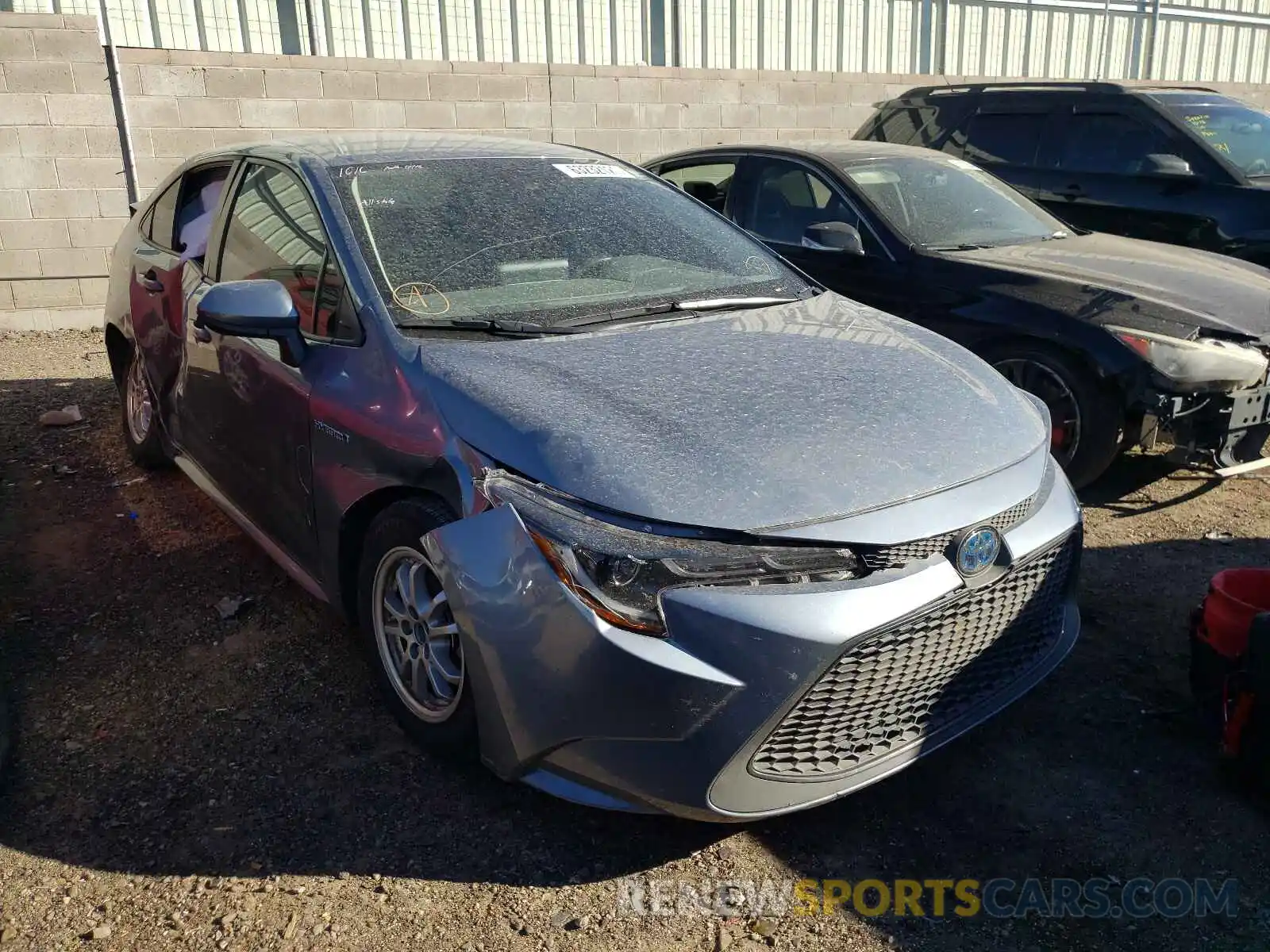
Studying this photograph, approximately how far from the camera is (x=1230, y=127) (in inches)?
303

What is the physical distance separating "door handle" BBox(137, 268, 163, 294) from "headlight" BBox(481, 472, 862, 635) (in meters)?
2.86

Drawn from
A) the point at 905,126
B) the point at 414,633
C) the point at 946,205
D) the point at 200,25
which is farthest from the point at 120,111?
the point at 414,633

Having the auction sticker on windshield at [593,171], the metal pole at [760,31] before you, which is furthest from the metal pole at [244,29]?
the auction sticker on windshield at [593,171]

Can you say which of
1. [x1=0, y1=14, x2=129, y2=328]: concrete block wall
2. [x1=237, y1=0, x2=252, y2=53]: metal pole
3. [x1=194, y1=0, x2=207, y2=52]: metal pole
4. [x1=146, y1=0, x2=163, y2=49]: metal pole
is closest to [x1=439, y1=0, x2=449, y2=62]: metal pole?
[x1=237, y1=0, x2=252, y2=53]: metal pole

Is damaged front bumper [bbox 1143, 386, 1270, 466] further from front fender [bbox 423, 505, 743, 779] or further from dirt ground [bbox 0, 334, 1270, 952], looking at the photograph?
front fender [bbox 423, 505, 743, 779]

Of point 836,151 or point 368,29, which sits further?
point 368,29

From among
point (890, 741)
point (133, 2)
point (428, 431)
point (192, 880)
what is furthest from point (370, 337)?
point (133, 2)

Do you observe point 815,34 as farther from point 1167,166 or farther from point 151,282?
point 151,282

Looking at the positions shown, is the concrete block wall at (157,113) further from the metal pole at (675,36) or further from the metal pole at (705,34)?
the metal pole at (705,34)

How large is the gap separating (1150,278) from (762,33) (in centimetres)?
782

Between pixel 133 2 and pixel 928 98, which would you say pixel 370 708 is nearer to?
pixel 928 98

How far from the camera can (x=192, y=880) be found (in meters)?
2.56

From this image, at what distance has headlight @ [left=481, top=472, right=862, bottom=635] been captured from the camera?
2.30m

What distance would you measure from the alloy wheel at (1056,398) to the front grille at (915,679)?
2.03m
